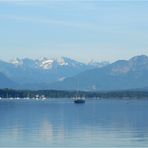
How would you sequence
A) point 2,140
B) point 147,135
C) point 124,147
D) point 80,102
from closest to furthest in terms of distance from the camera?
1. point 124,147
2. point 2,140
3. point 147,135
4. point 80,102

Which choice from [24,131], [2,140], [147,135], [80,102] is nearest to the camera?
[2,140]

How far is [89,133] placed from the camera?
2170 inches

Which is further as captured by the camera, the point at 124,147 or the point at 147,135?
the point at 147,135

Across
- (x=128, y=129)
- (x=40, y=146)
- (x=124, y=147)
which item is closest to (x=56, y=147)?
(x=40, y=146)

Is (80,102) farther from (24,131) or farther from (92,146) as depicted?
(92,146)

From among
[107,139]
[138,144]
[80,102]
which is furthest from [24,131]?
[80,102]

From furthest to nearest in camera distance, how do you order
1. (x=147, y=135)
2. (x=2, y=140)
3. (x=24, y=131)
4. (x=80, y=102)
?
(x=80, y=102)
(x=24, y=131)
(x=147, y=135)
(x=2, y=140)

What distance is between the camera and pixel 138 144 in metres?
46.4

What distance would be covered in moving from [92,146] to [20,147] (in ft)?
16.8

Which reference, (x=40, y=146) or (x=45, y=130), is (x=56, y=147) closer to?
(x=40, y=146)

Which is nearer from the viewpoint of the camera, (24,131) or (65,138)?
(65,138)

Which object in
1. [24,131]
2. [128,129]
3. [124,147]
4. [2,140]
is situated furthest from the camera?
[128,129]

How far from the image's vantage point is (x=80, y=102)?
584 feet

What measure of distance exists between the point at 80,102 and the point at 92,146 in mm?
132844
